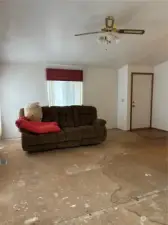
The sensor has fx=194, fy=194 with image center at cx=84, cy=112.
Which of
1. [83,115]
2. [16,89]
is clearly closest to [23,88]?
[16,89]

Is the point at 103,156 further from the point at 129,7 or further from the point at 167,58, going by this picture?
the point at 167,58

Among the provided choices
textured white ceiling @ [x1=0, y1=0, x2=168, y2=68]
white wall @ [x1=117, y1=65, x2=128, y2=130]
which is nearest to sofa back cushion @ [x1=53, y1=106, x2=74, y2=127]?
textured white ceiling @ [x1=0, y1=0, x2=168, y2=68]

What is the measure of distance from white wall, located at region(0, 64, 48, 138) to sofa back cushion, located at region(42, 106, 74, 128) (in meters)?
0.96

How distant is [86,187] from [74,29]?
2.91 m

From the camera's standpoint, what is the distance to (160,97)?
649 cm

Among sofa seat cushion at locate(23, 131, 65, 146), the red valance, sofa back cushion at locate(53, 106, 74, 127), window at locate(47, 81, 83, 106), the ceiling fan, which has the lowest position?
sofa seat cushion at locate(23, 131, 65, 146)

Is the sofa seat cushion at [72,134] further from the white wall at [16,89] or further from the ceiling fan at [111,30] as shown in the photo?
the ceiling fan at [111,30]

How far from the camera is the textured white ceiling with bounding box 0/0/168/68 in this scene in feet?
10.2

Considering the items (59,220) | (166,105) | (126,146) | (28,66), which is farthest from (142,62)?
(59,220)

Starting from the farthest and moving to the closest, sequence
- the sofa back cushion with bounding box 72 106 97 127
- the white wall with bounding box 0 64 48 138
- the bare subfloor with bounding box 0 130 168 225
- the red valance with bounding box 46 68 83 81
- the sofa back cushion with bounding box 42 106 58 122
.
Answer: the red valance with bounding box 46 68 83 81 < the white wall with bounding box 0 64 48 138 < the sofa back cushion with bounding box 72 106 97 127 < the sofa back cushion with bounding box 42 106 58 122 < the bare subfloor with bounding box 0 130 168 225

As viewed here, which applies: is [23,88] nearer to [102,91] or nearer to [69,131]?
[69,131]

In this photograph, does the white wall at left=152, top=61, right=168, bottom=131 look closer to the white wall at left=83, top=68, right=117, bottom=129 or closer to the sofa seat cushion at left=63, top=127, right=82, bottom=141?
the white wall at left=83, top=68, right=117, bottom=129

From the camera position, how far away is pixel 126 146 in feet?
15.1

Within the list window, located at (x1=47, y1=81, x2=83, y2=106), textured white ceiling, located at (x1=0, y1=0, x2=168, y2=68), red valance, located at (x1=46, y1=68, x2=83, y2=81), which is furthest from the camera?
window, located at (x1=47, y1=81, x2=83, y2=106)
